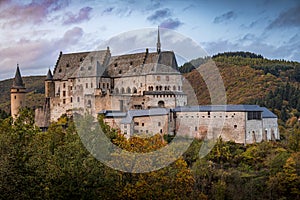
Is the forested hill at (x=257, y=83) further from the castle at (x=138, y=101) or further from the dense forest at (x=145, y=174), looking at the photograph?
the castle at (x=138, y=101)

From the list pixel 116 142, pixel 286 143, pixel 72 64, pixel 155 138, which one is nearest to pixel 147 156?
pixel 116 142

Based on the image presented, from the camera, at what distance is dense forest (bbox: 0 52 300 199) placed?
23172mm

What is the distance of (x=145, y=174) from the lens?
88.6ft

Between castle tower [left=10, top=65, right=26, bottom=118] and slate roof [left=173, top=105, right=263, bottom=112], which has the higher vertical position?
castle tower [left=10, top=65, right=26, bottom=118]

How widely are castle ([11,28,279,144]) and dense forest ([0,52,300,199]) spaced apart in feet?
5.95

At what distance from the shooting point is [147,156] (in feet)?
94.4

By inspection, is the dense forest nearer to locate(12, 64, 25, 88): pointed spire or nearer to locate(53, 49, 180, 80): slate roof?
locate(53, 49, 180, 80): slate roof

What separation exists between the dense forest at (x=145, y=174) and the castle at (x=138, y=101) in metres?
1.81

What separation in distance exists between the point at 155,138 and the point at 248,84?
4982 centimetres

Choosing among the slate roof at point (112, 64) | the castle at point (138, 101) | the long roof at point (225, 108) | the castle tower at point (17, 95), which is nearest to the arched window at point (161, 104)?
the castle at point (138, 101)

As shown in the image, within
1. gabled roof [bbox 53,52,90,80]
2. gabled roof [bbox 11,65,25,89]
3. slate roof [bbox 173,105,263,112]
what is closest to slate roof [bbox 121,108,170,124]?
slate roof [bbox 173,105,263,112]

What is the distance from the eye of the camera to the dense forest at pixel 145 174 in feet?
76.0

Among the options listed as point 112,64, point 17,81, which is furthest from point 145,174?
point 17,81

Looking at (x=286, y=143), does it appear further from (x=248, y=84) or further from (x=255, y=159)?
(x=248, y=84)
